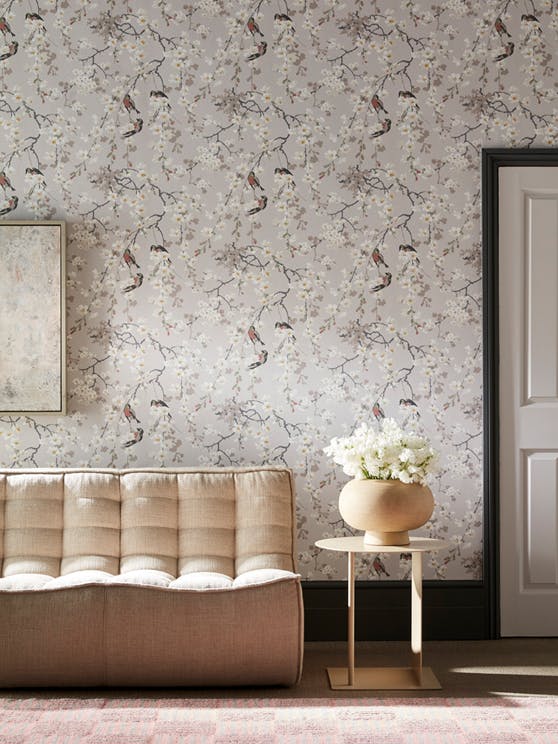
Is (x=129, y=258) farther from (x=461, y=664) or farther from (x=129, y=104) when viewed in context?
(x=461, y=664)

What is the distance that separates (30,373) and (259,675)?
168cm

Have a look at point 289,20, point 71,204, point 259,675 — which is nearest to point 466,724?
point 259,675

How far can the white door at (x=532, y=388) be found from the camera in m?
3.90

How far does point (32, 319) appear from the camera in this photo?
3.82 m

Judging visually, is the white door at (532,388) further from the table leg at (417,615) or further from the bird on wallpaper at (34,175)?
the bird on wallpaper at (34,175)

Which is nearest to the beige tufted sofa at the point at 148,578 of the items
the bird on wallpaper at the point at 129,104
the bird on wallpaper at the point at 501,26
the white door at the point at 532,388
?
the white door at the point at 532,388

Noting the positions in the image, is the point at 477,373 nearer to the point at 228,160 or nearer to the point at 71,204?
the point at 228,160

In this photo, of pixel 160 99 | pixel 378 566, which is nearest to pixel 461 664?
pixel 378 566

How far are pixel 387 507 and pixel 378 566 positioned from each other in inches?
32.0

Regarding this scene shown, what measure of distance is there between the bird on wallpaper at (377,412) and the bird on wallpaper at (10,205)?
1.86 meters

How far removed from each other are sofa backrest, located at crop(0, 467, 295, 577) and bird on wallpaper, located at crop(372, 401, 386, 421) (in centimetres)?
54

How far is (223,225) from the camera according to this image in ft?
12.7

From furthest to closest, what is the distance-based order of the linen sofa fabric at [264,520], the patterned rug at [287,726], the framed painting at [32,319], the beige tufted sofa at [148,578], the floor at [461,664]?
the framed painting at [32,319] < the linen sofa fabric at [264,520] < the floor at [461,664] < the beige tufted sofa at [148,578] < the patterned rug at [287,726]

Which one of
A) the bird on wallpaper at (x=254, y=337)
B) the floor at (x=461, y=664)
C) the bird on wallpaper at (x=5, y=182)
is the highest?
the bird on wallpaper at (x=5, y=182)
